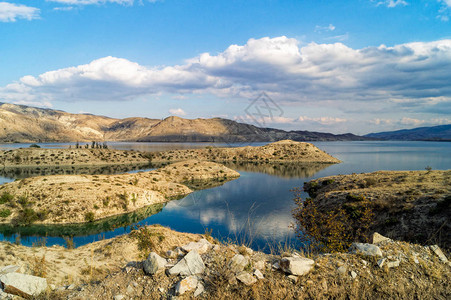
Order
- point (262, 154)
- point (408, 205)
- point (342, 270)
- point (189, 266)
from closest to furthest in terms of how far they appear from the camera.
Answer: point (342, 270), point (189, 266), point (408, 205), point (262, 154)

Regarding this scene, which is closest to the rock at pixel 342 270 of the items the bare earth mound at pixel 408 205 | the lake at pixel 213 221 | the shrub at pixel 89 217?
the lake at pixel 213 221

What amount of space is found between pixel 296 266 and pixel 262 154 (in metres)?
111

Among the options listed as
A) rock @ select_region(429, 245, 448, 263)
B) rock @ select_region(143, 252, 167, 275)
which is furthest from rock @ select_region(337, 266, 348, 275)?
rock @ select_region(143, 252, 167, 275)

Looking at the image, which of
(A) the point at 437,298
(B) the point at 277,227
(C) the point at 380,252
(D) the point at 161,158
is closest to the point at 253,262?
(C) the point at 380,252

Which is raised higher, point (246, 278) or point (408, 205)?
point (246, 278)

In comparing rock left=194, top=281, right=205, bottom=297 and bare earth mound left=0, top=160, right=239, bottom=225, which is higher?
rock left=194, top=281, right=205, bottom=297

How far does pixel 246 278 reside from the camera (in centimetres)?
655

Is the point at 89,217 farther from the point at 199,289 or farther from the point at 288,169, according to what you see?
the point at 288,169

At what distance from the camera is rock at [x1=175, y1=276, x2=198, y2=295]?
628 cm

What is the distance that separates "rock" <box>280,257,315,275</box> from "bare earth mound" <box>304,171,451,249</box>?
12.4 m

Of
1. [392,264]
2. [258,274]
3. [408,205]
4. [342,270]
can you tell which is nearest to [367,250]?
[392,264]

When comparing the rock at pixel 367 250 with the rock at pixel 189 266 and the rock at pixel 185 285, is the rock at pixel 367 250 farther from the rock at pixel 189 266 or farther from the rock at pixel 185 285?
the rock at pixel 185 285

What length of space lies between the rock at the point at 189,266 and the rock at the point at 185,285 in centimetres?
35

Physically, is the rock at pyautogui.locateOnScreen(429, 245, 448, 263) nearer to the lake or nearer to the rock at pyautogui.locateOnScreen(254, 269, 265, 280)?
the rock at pyautogui.locateOnScreen(254, 269, 265, 280)
